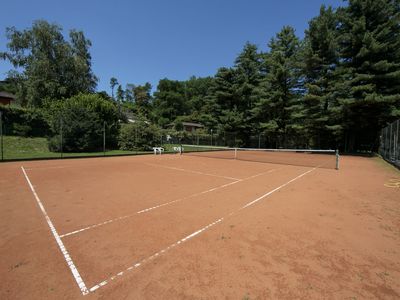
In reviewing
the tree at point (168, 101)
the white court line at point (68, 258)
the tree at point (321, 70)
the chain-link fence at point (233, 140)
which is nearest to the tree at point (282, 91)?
the chain-link fence at point (233, 140)

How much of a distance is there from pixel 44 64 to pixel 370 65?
3592cm

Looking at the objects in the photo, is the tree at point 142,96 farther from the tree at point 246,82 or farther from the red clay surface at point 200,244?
the red clay surface at point 200,244

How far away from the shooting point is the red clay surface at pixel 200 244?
A: 8.43ft

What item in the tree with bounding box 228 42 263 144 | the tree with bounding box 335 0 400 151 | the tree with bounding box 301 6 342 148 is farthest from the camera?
the tree with bounding box 228 42 263 144

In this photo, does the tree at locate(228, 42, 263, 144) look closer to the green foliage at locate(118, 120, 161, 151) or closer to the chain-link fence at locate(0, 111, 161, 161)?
the green foliage at locate(118, 120, 161, 151)

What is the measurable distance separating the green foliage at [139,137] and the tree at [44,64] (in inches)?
504

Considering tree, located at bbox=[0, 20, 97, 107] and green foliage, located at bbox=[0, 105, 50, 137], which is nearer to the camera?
green foliage, located at bbox=[0, 105, 50, 137]

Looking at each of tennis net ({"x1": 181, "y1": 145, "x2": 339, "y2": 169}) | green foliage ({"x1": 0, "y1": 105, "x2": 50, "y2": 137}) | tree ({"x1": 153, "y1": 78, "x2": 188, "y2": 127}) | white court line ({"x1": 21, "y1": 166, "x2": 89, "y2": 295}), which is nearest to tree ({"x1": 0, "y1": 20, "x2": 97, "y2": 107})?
green foliage ({"x1": 0, "y1": 105, "x2": 50, "y2": 137})

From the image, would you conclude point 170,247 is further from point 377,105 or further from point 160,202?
point 377,105

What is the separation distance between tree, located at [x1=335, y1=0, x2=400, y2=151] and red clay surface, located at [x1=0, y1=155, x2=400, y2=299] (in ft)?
57.6

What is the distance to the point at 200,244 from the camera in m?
3.58

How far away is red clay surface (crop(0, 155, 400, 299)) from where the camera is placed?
2568 millimetres

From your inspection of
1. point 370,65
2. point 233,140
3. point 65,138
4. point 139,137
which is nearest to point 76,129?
point 65,138

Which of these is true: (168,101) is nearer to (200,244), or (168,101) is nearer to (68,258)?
(200,244)
